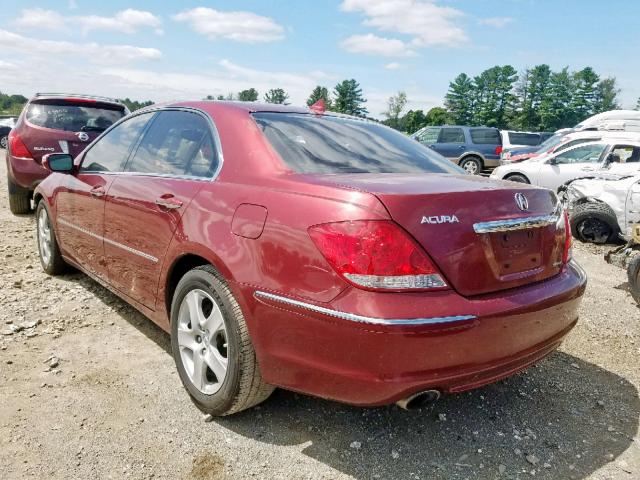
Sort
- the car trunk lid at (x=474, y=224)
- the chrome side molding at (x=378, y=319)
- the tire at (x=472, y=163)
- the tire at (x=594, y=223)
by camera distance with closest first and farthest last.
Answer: the chrome side molding at (x=378, y=319)
the car trunk lid at (x=474, y=224)
the tire at (x=594, y=223)
the tire at (x=472, y=163)

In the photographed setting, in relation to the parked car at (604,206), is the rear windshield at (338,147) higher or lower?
higher

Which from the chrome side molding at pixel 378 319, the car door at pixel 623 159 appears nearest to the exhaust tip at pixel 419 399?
the chrome side molding at pixel 378 319

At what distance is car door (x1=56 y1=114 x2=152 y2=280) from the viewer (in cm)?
348

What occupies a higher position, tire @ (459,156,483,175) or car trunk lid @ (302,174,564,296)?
car trunk lid @ (302,174,564,296)

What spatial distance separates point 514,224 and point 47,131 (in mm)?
6572

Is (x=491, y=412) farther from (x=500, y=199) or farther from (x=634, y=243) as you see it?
(x=634, y=243)

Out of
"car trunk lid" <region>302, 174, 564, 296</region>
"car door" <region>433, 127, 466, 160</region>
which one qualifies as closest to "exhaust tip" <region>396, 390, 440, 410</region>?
"car trunk lid" <region>302, 174, 564, 296</region>

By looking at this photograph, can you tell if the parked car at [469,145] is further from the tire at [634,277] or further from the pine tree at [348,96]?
the pine tree at [348,96]

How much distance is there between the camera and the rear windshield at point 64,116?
686 cm

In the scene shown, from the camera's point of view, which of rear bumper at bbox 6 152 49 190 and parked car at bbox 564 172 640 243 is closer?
rear bumper at bbox 6 152 49 190

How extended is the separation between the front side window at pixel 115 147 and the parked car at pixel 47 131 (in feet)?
10.7

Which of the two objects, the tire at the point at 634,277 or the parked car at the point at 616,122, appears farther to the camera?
the parked car at the point at 616,122

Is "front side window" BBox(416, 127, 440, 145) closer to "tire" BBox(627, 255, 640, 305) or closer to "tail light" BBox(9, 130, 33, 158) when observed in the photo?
"tail light" BBox(9, 130, 33, 158)

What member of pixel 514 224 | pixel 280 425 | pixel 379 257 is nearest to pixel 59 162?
pixel 280 425
